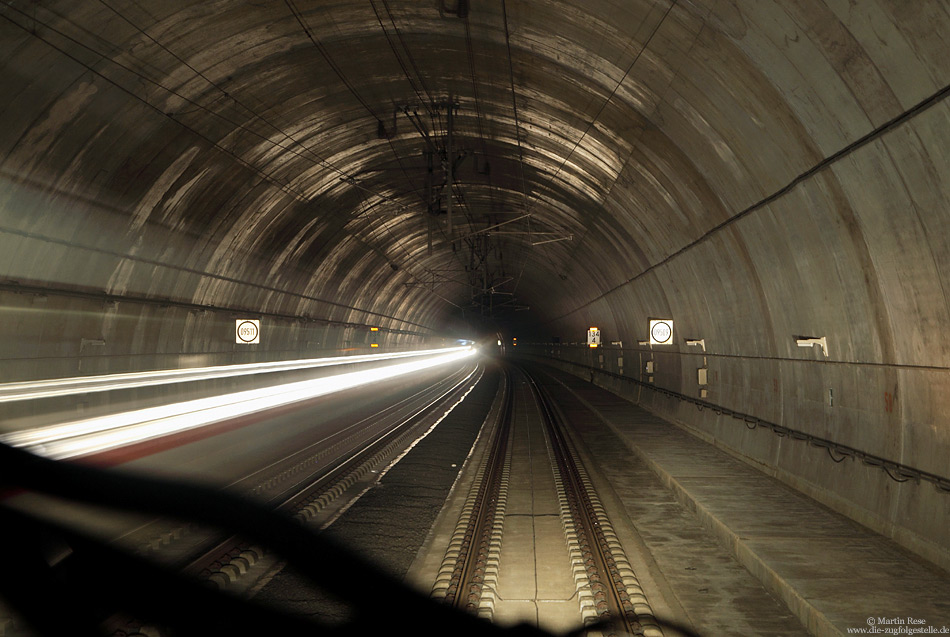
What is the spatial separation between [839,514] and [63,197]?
46.1 feet

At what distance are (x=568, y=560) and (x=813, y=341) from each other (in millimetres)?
4928

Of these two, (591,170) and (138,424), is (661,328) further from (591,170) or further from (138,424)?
(138,424)

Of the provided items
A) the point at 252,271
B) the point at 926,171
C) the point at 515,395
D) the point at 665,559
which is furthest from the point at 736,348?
the point at 515,395

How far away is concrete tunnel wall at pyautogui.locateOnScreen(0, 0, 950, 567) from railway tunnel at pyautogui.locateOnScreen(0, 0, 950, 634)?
53 mm

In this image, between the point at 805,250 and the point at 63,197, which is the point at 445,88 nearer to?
the point at 63,197

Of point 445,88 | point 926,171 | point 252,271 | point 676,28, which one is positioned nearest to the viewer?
point 926,171

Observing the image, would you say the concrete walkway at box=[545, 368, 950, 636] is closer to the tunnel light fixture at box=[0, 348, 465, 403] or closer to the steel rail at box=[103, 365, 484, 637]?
the steel rail at box=[103, 365, 484, 637]

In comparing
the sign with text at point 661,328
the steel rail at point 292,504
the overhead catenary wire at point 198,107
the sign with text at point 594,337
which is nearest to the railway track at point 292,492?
the steel rail at point 292,504

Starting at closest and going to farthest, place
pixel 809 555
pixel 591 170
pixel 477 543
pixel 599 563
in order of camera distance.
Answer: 1. pixel 809 555
2. pixel 599 563
3. pixel 477 543
4. pixel 591 170

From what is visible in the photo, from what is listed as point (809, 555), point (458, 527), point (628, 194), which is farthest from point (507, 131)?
point (809, 555)

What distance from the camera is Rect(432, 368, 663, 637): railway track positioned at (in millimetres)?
6738

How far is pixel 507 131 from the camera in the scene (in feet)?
62.5

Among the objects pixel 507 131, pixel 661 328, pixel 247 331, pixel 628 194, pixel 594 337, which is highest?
pixel 507 131

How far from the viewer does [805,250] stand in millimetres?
10016
